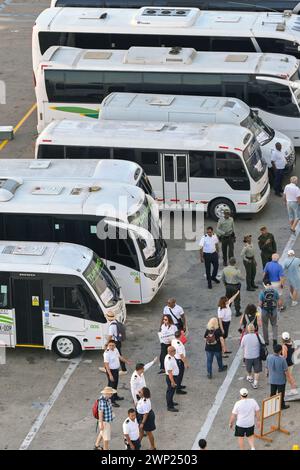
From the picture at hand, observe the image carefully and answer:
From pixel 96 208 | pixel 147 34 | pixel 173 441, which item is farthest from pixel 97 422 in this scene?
pixel 147 34

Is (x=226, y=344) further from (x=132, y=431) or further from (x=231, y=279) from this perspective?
(x=132, y=431)

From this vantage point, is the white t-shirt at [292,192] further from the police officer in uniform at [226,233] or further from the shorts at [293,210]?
the police officer in uniform at [226,233]

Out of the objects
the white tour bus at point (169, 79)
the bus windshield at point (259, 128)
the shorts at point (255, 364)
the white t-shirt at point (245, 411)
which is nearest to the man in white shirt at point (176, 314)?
the shorts at point (255, 364)

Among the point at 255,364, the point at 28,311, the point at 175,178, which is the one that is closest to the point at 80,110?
the point at 175,178

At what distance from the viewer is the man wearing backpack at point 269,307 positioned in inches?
1056

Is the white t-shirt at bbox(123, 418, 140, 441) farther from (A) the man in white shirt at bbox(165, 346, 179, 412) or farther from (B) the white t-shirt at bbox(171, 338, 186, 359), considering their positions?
(B) the white t-shirt at bbox(171, 338, 186, 359)

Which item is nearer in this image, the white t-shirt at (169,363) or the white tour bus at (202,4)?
the white t-shirt at (169,363)

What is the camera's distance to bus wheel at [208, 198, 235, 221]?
1314 inches

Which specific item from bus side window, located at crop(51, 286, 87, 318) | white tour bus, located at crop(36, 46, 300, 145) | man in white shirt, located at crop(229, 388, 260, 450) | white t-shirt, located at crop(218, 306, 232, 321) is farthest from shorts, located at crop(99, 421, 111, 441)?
white tour bus, located at crop(36, 46, 300, 145)

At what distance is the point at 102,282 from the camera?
27.6 m

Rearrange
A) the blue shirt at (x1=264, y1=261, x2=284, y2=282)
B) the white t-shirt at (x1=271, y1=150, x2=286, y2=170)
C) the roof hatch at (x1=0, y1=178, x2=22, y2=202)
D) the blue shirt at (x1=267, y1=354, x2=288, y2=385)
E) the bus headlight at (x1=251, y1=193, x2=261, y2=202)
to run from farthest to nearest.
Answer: the white t-shirt at (x1=271, y1=150, x2=286, y2=170) → the bus headlight at (x1=251, y1=193, x2=261, y2=202) → the roof hatch at (x1=0, y1=178, x2=22, y2=202) → the blue shirt at (x1=264, y1=261, x2=284, y2=282) → the blue shirt at (x1=267, y1=354, x2=288, y2=385)

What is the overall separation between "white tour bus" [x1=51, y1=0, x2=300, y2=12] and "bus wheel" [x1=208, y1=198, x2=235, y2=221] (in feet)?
39.0

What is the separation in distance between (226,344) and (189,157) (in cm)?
671

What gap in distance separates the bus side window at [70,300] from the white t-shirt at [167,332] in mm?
1831
